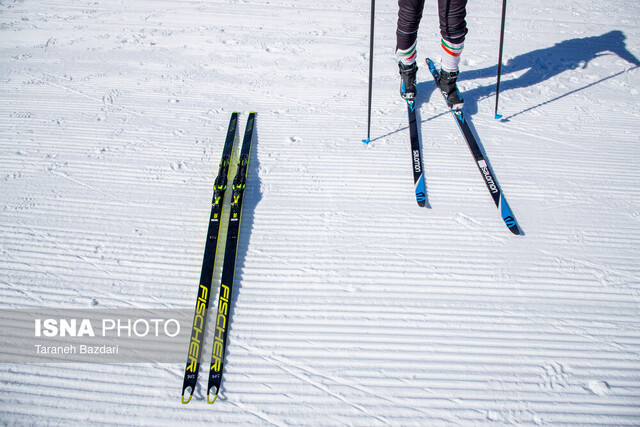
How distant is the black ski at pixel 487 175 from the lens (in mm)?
2637

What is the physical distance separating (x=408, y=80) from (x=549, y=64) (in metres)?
2.32

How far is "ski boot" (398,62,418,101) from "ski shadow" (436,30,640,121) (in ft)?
1.83

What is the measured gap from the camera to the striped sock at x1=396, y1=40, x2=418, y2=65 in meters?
3.43

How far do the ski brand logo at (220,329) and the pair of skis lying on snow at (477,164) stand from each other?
1.58 m

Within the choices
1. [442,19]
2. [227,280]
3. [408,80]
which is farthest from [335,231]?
[442,19]

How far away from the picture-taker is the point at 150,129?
346 centimetres

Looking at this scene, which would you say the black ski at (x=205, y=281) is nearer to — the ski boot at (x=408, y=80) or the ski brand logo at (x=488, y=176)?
the ski boot at (x=408, y=80)

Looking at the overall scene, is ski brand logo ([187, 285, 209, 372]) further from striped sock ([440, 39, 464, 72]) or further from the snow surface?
striped sock ([440, 39, 464, 72])

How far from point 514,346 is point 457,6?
8.98 ft


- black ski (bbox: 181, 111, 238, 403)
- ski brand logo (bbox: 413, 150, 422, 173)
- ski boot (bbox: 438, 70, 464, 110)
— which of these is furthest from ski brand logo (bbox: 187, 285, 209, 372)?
ski boot (bbox: 438, 70, 464, 110)

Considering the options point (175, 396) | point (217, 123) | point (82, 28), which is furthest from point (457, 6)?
point (82, 28)

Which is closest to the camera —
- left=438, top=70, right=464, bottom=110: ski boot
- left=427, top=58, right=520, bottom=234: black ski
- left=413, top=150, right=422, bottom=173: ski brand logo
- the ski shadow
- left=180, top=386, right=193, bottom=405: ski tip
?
left=180, top=386, right=193, bottom=405: ski tip

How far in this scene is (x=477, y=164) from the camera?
3074 millimetres

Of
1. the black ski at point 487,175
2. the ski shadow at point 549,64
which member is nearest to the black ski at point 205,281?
the black ski at point 487,175
